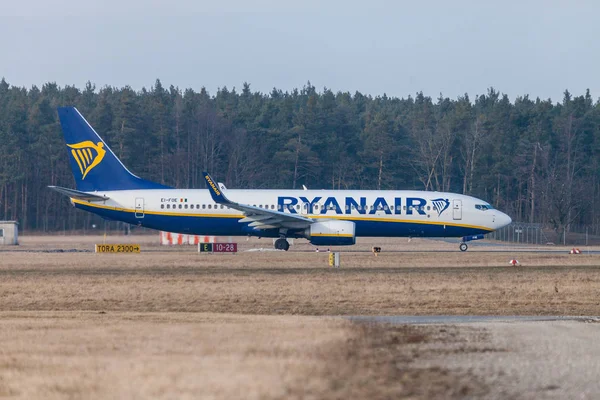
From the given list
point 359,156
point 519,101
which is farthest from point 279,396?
point 519,101

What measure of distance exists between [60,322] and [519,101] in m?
139

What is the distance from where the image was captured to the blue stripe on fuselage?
2018 inches

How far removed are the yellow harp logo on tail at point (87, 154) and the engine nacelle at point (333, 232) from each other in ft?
39.0

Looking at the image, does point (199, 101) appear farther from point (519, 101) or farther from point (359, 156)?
point (519, 101)

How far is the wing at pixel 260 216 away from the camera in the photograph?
4888 cm

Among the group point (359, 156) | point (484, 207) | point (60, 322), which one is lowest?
point (60, 322)

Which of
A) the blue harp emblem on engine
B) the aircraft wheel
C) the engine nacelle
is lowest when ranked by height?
the aircraft wheel

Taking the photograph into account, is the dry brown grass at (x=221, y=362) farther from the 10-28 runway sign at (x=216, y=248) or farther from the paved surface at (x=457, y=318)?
the 10-28 runway sign at (x=216, y=248)

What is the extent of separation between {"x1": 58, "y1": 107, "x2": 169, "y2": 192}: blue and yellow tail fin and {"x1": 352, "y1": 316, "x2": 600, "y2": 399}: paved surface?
3295 cm

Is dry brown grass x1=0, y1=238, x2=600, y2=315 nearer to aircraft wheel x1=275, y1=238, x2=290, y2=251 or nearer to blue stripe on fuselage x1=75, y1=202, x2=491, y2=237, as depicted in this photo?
blue stripe on fuselage x1=75, y1=202, x2=491, y2=237

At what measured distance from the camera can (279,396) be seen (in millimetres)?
11508

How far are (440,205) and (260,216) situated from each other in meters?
9.50

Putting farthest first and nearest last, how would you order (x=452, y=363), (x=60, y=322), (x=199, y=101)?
(x=199, y=101) → (x=60, y=322) → (x=452, y=363)

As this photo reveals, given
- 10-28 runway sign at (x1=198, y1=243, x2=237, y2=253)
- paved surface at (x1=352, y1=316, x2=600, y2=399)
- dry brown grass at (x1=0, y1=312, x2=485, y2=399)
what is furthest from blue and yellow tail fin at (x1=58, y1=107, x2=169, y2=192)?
paved surface at (x1=352, y1=316, x2=600, y2=399)
